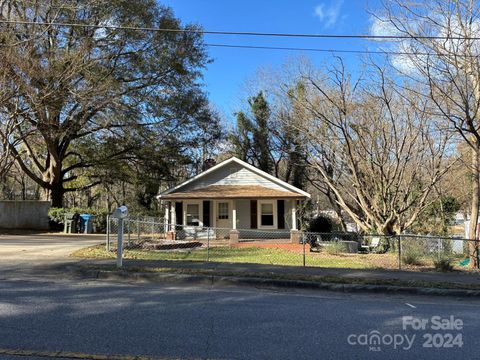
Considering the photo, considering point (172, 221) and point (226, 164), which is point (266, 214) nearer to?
point (226, 164)

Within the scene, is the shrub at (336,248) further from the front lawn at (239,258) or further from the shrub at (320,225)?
the shrub at (320,225)

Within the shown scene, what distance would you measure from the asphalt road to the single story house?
1782cm

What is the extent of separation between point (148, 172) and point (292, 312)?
2849 centimetres

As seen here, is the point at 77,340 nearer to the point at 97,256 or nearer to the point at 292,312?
the point at 292,312

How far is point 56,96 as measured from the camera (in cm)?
2361

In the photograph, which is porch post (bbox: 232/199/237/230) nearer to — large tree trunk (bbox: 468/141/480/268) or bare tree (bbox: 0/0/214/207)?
bare tree (bbox: 0/0/214/207)

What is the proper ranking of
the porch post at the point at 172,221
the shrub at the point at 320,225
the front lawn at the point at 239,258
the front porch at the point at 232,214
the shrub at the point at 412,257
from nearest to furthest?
1. the front lawn at the point at 239,258
2. the shrub at the point at 412,257
3. the porch post at the point at 172,221
4. the front porch at the point at 232,214
5. the shrub at the point at 320,225

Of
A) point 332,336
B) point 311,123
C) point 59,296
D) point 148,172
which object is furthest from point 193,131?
point 332,336

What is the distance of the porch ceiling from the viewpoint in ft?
86.2

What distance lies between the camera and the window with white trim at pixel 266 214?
27.6 meters

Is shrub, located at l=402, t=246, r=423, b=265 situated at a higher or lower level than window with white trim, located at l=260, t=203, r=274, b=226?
lower

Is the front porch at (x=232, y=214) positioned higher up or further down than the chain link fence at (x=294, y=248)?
higher up

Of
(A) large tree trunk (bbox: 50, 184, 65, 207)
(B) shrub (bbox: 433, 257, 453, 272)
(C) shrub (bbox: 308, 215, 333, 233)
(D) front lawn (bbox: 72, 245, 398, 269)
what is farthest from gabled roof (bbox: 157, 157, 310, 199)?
(B) shrub (bbox: 433, 257, 453, 272)

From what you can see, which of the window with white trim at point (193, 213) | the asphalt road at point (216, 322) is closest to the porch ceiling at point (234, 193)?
the window with white trim at point (193, 213)
